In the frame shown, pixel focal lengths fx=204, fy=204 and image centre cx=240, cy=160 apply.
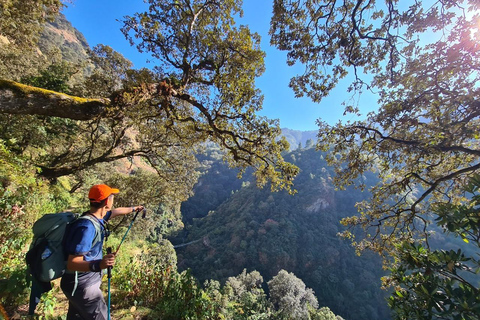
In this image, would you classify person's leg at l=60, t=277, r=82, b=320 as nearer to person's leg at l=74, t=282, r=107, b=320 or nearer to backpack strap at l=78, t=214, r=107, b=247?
person's leg at l=74, t=282, r=107, b=320

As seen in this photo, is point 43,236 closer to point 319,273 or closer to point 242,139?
point 242,139

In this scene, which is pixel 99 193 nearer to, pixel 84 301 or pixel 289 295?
pixel 84 301

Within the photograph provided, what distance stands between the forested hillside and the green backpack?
4975cm

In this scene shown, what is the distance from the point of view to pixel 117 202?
1401cm

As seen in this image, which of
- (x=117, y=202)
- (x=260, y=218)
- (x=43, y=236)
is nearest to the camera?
(x=43, y=236)

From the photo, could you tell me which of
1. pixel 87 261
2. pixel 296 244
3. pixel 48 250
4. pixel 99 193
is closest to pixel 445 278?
pixel 87 261

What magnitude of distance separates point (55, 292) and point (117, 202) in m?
11.1

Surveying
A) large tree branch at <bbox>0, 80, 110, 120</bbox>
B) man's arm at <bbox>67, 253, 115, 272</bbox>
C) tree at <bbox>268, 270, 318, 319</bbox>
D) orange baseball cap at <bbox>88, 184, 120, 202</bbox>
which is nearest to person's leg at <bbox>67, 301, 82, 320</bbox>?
man's arm at <bbox>67, 253, 115, 272</bbox>

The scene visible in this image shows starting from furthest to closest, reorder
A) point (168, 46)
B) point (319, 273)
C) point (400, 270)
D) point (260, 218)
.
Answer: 1. point (260, 218)
2. point (319, 273)
3. point (168, 46)
4. point (400, 270)

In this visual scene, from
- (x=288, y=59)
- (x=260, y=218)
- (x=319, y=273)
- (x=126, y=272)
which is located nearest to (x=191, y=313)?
(x=126, y=272)

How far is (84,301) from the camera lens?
7.64 ft

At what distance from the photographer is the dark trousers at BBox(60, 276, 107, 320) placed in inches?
89.6

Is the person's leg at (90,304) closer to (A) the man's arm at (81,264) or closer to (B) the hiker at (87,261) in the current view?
(B) the hiker at (87,261)

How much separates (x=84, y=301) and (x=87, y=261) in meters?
0.62
